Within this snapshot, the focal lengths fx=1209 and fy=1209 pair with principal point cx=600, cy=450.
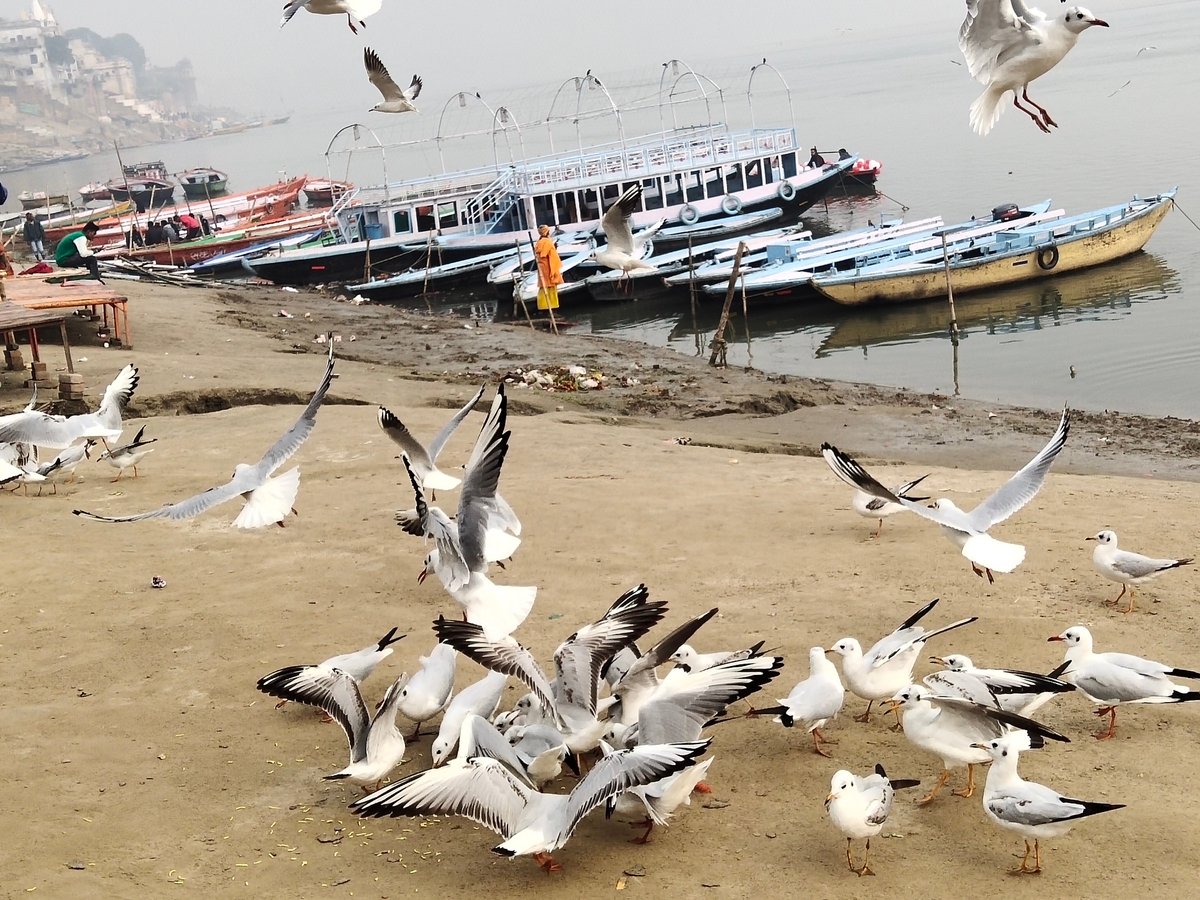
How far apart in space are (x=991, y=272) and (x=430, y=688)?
2038cm

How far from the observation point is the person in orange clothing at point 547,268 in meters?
22.3

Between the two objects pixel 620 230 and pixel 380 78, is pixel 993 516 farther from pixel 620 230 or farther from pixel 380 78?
pixel 620 230

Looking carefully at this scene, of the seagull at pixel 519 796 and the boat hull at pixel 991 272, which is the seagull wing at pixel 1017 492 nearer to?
the seagull at pixel 519 796

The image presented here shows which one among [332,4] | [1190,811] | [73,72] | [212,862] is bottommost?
[1190,811]

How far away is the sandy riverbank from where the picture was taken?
436 cm

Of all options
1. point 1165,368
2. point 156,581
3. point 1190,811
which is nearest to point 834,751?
point 1190,811

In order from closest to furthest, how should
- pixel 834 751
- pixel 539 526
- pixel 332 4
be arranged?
pixel 834 751 < pixel 332 4 < pixel 539 526

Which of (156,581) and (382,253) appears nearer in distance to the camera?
(156,581)

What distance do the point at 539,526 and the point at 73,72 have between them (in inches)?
→ 7468

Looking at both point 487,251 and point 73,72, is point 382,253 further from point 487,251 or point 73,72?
→ point 73,72

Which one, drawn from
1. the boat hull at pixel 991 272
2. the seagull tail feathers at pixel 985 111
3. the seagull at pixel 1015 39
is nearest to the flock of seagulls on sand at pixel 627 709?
the seagull at pixel 1015 39

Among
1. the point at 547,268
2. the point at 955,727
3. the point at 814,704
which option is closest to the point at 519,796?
the point at 814,704

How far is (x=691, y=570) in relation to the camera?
7.44 metres

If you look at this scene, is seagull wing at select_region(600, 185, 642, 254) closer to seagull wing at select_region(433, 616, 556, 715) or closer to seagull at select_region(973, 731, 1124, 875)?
seagull wing at select_region(433, 616, 556, 715)
